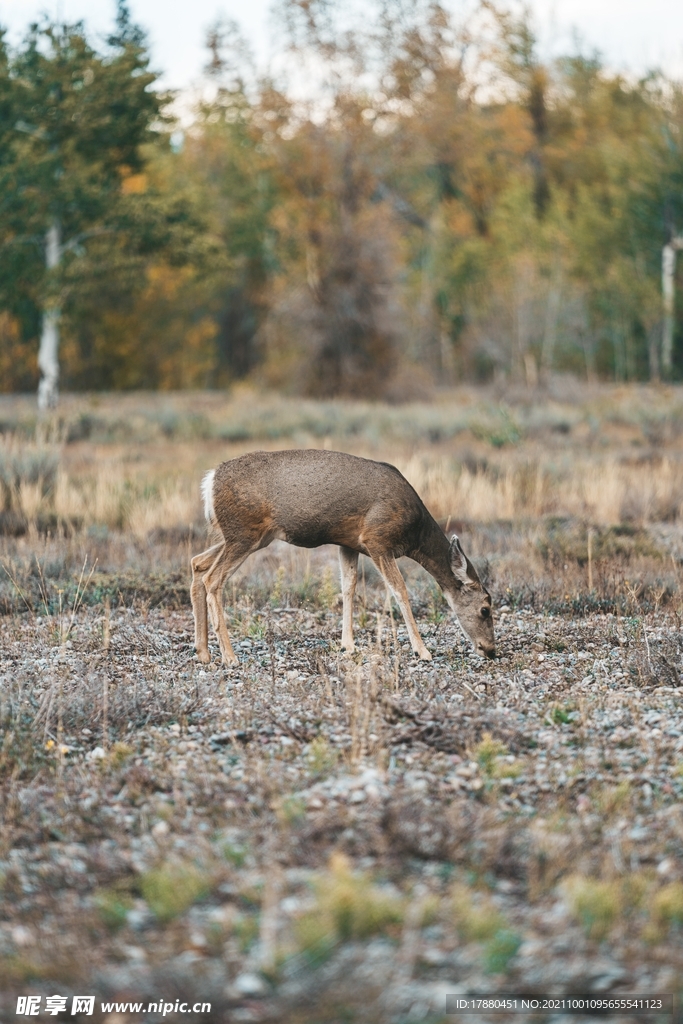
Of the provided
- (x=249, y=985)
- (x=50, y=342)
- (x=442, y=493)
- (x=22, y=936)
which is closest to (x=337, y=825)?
(x=249, y=985)

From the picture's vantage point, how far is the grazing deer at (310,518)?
7.24 metres

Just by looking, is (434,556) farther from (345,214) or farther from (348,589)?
(345,214)

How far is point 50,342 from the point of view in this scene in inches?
1057

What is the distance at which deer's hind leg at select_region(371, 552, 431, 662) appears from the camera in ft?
24.1

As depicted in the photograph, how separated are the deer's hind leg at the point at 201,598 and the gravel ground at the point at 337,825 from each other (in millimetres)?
134

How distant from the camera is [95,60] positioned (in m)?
24.2

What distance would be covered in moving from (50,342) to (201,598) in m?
21.1

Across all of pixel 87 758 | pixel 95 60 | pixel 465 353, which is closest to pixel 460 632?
pixel 87 758

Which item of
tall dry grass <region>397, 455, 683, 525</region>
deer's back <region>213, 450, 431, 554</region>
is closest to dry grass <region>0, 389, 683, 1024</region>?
deer's back <region>213, 450, 431, 554</region>

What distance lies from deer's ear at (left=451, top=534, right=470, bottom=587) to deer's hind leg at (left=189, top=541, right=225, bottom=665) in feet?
5.58

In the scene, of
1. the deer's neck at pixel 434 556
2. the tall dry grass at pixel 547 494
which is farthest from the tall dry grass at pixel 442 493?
the deer's neck at pixel 434 556

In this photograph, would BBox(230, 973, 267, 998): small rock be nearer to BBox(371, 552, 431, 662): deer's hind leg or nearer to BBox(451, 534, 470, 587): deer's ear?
BBox(371, 552, 431, 662): deer's hind leg

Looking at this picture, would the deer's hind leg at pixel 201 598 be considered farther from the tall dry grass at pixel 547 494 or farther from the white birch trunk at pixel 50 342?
the white birch trunk at pixel 50 342

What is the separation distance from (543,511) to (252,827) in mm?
9654
